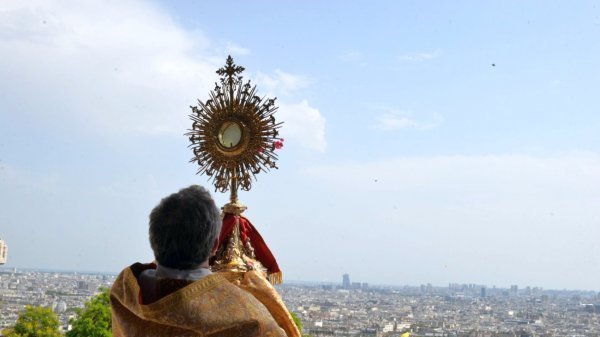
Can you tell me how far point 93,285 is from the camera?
7862 cm

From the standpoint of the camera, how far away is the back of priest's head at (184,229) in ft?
11.1

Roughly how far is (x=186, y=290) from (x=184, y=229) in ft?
0.85

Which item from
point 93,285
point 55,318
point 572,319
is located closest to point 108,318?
point 55,318

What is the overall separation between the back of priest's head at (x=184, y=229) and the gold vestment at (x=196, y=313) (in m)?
0.12

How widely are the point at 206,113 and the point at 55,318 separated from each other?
825 inches

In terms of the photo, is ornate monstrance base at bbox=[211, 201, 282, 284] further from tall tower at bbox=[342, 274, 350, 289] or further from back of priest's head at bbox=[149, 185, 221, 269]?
tall tower at bbox=[342, 274, 350, 289]

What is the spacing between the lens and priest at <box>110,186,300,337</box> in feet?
11.1

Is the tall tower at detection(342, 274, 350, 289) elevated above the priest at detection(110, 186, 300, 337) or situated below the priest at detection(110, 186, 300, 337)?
above

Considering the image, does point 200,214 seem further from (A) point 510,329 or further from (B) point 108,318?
(A) point 510,329

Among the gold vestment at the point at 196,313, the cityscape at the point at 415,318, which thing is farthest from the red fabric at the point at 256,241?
the cityscape at the point at 415,318

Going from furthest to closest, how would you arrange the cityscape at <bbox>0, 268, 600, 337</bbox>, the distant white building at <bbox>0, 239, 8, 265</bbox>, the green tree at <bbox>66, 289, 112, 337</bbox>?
the cityscape at <bbox>0, 268, 600, 337</bbox> < the green tree at <bbox>66, 289, 112, 337</bbox> < the distant white building at <bbox>0, 239, 8, 265</bbox>

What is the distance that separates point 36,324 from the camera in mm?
25859

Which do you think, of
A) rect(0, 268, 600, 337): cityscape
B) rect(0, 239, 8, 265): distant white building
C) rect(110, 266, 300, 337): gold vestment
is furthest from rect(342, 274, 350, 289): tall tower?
rect(110, 266, 300, 337): gold vestment

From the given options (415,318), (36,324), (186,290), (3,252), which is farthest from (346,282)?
(186,290)
